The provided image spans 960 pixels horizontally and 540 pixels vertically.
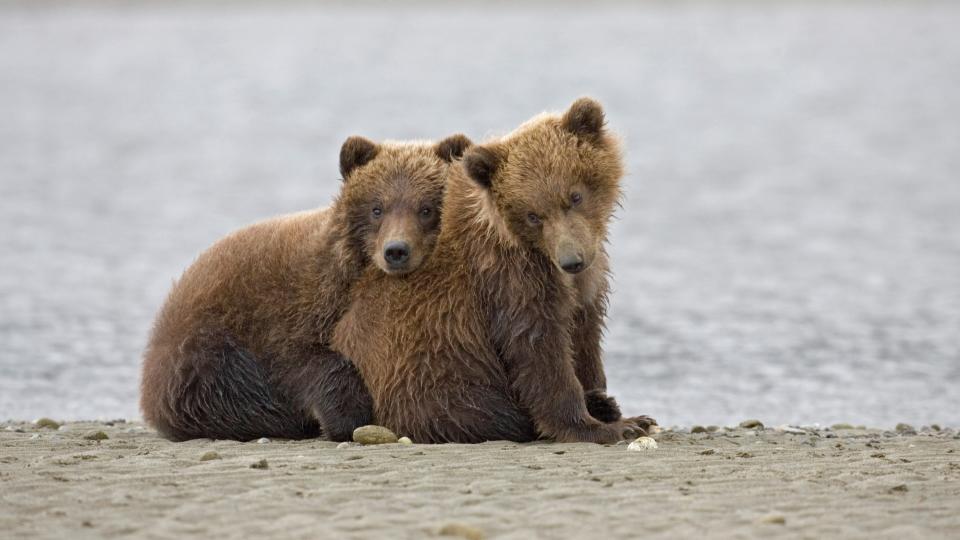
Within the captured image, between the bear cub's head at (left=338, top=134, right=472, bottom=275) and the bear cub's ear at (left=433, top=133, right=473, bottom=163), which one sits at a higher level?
the bear cub's ear at (left=433, top=133, right=473, bottom=163)

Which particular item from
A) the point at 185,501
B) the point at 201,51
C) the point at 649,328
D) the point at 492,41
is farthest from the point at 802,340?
the point at 492,41

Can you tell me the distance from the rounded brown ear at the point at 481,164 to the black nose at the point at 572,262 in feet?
2.28

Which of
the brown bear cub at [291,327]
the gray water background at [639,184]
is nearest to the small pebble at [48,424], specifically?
the brown bear cub at [291,327]

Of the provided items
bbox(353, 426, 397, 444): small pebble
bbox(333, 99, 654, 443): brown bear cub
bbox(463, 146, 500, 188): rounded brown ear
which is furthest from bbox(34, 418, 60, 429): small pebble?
bbox(463, 146, 500, 188): rounded brown ear

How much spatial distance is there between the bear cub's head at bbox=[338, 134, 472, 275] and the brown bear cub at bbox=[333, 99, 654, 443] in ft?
0.55

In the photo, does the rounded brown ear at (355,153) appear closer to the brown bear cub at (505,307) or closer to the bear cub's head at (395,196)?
the bear cub's head at (395,196)

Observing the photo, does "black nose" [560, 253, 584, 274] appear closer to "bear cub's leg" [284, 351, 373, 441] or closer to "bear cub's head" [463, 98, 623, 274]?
"bear cub's head" [463, 98, 623, 274]

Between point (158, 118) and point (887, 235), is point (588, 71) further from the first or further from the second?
point (887, 235)

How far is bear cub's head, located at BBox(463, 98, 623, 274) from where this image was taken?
26.6ft

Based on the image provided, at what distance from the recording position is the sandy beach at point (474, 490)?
6430mm

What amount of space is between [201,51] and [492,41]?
570 inches

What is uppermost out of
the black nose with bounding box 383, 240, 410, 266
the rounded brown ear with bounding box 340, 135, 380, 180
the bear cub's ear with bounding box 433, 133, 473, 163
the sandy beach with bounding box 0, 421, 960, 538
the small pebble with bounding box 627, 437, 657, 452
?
the bear cub's ear with bounding box 433, 133, 473, 163

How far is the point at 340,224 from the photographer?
891cm

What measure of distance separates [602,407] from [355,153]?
2.03 m
